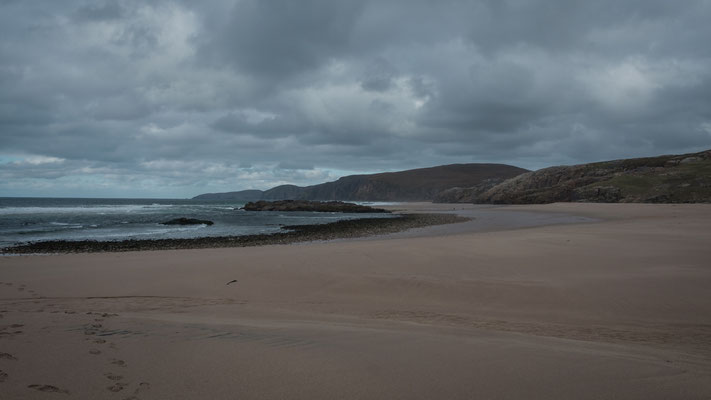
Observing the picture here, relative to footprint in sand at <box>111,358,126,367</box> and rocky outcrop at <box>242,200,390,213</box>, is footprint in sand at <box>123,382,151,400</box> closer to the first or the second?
footprint in sand at <box>111,358,126,367</box>

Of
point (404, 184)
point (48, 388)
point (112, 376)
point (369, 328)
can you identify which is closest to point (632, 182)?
point (369, 328)

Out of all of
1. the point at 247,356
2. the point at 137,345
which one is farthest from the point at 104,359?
the point at 247,356

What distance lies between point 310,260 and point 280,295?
3.68 metres

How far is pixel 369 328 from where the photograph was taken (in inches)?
201

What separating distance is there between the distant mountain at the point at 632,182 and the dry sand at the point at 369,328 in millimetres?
44403

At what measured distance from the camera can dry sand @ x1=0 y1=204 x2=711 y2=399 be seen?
121 inches

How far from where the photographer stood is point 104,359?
353cm

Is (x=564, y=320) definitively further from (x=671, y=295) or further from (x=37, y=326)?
(x=37, y=326)

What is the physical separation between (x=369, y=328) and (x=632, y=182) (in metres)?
61.5

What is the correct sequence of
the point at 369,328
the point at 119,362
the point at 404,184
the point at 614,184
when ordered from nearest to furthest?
the point at 119,362 → the point at 369,328 → the point at 614,184 → the point at 404,184

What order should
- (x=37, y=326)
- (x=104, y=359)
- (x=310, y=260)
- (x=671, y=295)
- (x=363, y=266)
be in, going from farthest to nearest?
(x=310, y=260), (x=363, y=266), (x=671, y=295), (x=37, y=326), (x=104, y=359)

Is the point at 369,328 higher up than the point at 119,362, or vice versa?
the point at 119,362

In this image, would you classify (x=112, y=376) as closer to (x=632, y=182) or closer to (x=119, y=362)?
(x=119, y=362)

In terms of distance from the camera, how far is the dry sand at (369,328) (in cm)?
307
